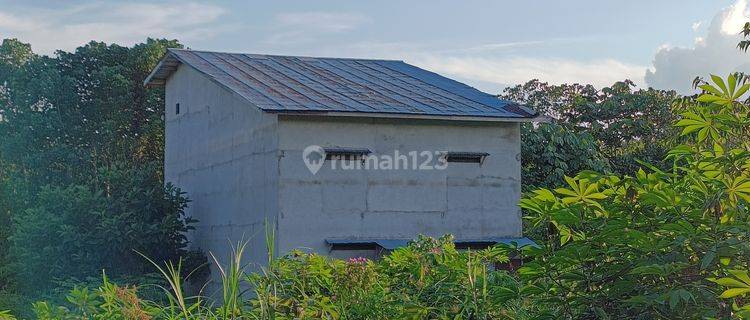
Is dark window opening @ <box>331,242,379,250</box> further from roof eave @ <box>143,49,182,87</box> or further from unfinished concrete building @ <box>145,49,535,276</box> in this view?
roof eave @ <box>143,49,182,87</box>

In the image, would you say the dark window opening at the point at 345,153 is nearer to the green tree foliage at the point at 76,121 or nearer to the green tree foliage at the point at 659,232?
the green tree foliage at the point at 659,232

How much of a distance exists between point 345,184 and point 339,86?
10.6 feet

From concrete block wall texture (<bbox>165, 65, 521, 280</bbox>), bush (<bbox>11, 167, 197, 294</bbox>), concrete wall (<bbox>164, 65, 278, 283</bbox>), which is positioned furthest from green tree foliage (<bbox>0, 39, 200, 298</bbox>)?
concrete block wall texture (<bbox>165, 65, 521, 280</bbox>)

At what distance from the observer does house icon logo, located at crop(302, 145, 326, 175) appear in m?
18.1

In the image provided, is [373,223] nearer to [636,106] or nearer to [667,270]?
[667,270]

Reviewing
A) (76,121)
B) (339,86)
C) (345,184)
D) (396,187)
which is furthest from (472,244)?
(76,121)

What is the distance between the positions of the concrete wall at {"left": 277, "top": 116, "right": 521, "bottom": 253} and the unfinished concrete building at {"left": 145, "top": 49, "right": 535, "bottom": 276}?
0.8 inches

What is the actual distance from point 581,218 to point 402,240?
44.0ft

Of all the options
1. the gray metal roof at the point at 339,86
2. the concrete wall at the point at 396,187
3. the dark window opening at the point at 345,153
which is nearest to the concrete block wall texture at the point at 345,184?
the concrete wall at the point at 396,187

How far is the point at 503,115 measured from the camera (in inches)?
776

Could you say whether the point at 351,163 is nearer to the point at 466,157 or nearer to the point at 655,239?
the point at 466,157

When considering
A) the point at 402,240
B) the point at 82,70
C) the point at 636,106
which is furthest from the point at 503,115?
the point at 82,70

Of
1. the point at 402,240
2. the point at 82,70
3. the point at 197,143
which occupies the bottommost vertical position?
the point at 402,240

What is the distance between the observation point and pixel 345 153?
18.5 m
